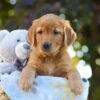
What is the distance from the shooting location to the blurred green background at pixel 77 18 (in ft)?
24.1

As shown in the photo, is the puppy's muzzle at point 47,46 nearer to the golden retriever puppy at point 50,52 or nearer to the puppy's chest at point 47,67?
the golden retriever puppy at point 50,52

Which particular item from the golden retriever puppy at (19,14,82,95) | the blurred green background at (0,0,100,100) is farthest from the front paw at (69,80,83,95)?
the blurred green background at (0,0,100,100)

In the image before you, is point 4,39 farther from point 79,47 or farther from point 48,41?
point 79,47

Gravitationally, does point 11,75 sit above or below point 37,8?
above

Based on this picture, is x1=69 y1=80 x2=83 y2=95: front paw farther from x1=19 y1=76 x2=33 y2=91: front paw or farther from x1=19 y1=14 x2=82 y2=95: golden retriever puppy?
x1=19 y1=76 x2=33 y2=91: front paw

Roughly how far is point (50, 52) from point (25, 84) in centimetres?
24

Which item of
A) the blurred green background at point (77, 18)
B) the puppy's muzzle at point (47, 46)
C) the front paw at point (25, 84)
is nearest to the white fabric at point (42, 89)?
the front paw at point (25, 84)

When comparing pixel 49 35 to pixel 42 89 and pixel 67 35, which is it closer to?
pixel 67 35

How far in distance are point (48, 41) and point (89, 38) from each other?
4.50 meters

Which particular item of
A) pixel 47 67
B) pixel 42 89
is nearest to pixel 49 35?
pixel 47 67

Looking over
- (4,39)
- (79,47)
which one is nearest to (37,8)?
(79,47)

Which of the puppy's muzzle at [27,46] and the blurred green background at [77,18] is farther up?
the puppy's muzzle at [27,46]

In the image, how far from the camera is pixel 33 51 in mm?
4016

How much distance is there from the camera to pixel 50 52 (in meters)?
3.92
